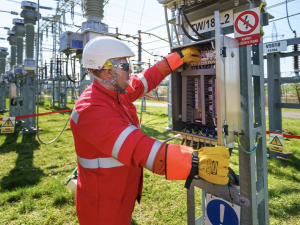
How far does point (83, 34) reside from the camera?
290 cm

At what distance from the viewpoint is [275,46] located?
13.3 ft

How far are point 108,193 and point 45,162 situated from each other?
3.81 m

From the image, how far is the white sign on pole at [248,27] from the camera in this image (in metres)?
1.34

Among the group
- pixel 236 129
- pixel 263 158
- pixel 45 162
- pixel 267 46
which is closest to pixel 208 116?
pixel 236 129

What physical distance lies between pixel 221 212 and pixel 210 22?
1548 mm

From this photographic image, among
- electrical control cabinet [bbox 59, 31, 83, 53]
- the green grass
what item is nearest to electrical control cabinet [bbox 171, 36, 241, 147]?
the green grass

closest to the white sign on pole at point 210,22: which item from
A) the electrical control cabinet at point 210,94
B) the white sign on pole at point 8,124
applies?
the electrical control cabinet at point 210,94

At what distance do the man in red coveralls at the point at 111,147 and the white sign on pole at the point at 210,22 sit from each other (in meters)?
0.21

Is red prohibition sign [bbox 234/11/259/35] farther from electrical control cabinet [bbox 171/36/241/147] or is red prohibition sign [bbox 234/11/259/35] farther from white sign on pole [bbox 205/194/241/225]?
white sign on pole [bbox 205/194/241/225]

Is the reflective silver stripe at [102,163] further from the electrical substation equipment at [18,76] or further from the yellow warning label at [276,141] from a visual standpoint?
the electrical substation equipment at [18,76]

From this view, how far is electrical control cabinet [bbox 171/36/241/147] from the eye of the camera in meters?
1.33

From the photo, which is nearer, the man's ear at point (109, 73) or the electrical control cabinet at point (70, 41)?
the man's ear at point (109, 73)

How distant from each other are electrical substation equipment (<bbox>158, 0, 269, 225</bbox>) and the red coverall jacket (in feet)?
1.76

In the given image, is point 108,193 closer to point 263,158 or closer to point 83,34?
point 263,158
